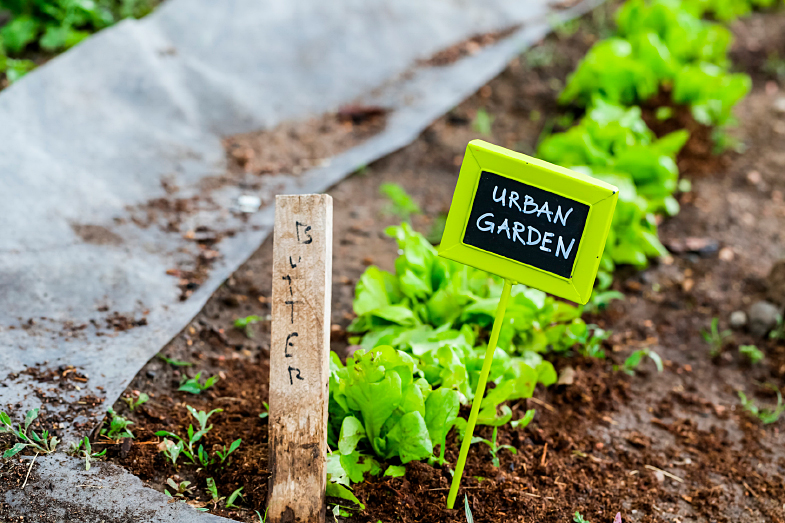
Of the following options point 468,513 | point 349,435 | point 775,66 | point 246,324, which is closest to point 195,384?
point 246,324

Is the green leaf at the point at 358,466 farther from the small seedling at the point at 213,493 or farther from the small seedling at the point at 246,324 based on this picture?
the small seedling at the point at 246,324

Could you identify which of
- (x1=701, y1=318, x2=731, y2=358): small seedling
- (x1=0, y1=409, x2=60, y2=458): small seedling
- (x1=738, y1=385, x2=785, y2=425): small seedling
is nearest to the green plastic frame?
(x1=0, y1=409, x2=60, y2=458): small seedling

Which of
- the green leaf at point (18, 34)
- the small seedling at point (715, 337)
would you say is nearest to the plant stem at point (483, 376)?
the small seedling at point (715, 337)

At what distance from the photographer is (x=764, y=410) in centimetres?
222

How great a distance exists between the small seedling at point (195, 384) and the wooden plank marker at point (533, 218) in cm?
101

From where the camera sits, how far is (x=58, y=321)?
2.01m

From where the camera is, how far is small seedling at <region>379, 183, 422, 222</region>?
3043 millimetres

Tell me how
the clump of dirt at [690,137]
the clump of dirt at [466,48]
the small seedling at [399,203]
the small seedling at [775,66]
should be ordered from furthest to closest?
the small seedling at [775,66], the clump of dirt at [466,48], the clump of dirt at [690,137], the small seedling at [399,203]

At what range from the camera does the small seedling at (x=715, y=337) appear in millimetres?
2473

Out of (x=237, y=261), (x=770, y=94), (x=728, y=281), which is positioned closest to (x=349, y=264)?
(x=237, y=261)

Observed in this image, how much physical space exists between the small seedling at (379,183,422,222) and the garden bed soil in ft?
0.16

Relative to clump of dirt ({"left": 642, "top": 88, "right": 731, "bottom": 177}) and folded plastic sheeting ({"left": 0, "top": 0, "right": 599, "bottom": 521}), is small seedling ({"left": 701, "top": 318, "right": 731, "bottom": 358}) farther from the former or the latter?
folded plastic sheeting ({"left": 0, "top": 0, "right": 599, "bottom": 521})

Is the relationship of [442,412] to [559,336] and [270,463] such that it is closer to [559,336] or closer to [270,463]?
[270,463]

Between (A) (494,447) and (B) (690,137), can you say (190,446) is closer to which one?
(A) (494,447)
